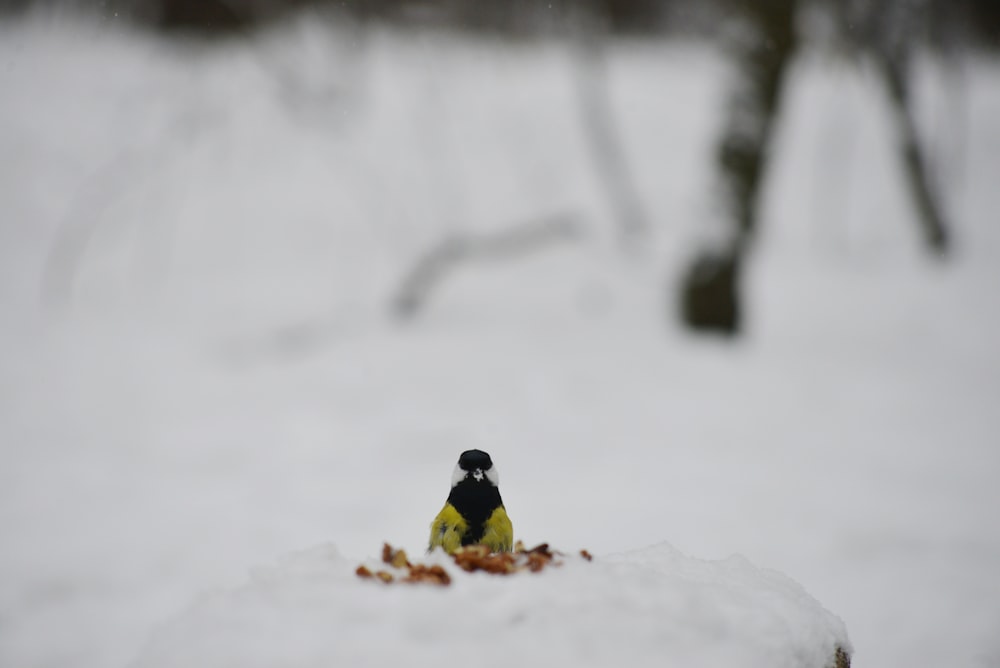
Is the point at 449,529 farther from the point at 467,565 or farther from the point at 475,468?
the point at 467,565

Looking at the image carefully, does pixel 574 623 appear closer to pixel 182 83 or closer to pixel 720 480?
pixel 720 480

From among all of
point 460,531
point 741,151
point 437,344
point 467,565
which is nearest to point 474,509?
point 460,531

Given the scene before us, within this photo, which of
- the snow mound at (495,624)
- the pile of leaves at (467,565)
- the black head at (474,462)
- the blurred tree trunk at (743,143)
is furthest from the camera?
the blurred tree trunk at (743,143)

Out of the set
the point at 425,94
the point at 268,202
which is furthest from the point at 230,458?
the point at 425,94

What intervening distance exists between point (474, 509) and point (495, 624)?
2.04 ft

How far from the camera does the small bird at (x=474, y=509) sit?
6.33 feet

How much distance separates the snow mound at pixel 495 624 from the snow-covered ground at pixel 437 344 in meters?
0.04

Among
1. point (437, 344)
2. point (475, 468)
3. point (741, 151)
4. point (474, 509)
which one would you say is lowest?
point (437, 344)

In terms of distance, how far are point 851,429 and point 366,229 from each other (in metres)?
6.60

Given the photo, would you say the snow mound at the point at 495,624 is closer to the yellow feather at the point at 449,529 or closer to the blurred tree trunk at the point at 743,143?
the yellow feather at the point at 449,529

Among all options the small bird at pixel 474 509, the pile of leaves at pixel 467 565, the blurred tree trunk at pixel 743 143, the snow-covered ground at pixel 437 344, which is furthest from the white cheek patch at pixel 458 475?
the blurred tree trunk at pixel 743 143

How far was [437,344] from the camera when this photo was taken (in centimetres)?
589

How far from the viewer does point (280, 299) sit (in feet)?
25.0

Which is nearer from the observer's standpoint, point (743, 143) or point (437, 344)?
point (743, 143)
